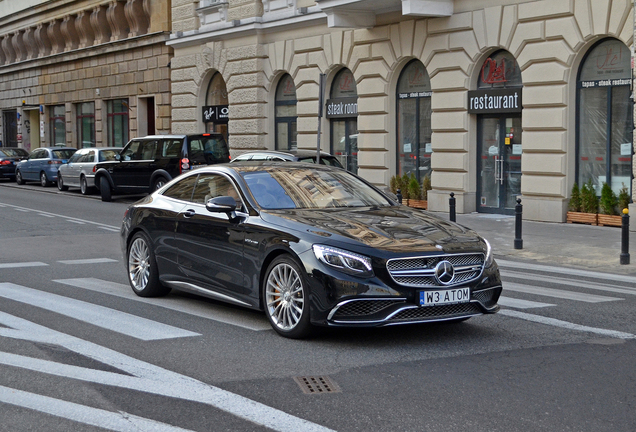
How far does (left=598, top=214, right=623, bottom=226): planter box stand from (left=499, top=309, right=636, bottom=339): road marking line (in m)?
9.47

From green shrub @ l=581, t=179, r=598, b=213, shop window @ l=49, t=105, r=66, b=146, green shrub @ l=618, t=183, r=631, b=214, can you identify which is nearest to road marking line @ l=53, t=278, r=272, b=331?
green shrub @ l=618, t=183, r=631, b=214

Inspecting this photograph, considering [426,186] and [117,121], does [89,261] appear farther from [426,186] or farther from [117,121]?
[117,121]

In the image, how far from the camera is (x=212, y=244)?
27.3ft

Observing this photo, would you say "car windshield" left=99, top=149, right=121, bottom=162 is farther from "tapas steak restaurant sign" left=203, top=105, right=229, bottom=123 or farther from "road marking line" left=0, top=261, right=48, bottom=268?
"road marking line" left=0, top=261, right=48, bottom=268

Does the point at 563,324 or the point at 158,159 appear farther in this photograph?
the point at 158,159

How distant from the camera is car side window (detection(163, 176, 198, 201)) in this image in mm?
9109

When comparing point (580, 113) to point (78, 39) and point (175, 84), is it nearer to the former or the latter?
point (175, 84)

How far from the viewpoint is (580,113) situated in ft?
60.2

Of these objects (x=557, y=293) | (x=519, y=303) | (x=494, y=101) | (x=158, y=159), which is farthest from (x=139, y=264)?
(x=158, y=159)

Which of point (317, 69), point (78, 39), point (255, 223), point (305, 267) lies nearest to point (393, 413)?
point (305, 267)

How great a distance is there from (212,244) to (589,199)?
1153 cm

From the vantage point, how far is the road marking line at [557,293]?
9602mm

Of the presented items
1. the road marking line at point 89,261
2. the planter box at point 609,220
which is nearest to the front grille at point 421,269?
the road marking line at point 89,261

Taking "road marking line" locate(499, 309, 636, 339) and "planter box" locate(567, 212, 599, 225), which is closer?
"road marking line" locate(499, 309, 636, 339)
